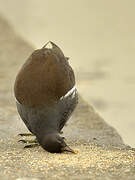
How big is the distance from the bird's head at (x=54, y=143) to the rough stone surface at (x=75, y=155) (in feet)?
0.21

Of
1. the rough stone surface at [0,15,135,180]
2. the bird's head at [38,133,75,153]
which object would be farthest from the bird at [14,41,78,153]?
the rough stone surface at [0,15,135,180]

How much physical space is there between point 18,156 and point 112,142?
1.54m

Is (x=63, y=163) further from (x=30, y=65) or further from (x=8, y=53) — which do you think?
(x=8, y=53)

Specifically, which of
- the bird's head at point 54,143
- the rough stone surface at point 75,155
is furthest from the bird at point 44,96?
the rough stone surface at point 75,155

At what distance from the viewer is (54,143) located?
17.9 ft

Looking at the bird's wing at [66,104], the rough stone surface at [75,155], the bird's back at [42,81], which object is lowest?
the rough stone surface at [75,155]

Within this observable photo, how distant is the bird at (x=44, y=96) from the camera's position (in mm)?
5574

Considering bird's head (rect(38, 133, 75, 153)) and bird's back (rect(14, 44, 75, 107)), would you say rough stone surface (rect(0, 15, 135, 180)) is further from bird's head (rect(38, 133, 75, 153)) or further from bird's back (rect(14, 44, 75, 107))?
bird's back (rect(14, 44, 75, 107))

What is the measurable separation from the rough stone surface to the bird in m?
0.21

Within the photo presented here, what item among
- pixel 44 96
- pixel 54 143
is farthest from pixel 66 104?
pixel 54 143

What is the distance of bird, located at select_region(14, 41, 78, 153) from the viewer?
18.3 feet

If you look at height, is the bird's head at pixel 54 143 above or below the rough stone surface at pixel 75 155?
above

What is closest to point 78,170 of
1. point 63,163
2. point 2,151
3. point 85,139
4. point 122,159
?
point 63,163

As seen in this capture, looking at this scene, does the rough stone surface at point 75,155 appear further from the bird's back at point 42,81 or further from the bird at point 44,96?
the bird's back at point 42,81
